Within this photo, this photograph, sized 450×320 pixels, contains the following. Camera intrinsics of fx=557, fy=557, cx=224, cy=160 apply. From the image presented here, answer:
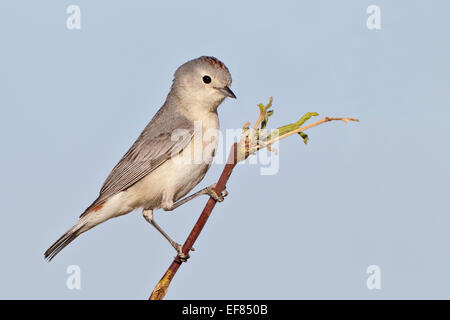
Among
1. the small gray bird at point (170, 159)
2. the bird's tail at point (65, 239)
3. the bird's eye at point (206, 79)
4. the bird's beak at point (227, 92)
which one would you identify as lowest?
the bird's tail at point (65, 239)

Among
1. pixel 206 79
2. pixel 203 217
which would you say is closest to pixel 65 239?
pixel 206 79

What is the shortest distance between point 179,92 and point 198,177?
1462 millimetres

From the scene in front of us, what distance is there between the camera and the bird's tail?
6992 mm

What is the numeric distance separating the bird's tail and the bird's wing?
0.87ft

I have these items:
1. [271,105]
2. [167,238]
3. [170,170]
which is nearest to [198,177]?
[170,170]

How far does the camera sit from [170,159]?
7.62m

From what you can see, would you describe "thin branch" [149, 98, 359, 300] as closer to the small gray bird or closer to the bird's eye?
the small gray bird

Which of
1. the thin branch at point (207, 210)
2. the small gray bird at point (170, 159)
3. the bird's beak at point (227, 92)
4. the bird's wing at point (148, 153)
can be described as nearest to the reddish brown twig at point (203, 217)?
the thin branch at point (207, 210)

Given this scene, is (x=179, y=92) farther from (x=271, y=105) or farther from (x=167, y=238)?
(x=271, y=105)

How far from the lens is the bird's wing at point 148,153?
767cm

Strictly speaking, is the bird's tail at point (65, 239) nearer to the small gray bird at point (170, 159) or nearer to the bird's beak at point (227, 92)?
the small gray bird at point (170, 159)

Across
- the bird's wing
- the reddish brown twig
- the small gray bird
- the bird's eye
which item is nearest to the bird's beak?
the small gray bird

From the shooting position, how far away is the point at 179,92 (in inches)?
330

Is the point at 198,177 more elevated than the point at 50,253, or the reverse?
the point at 198,177
